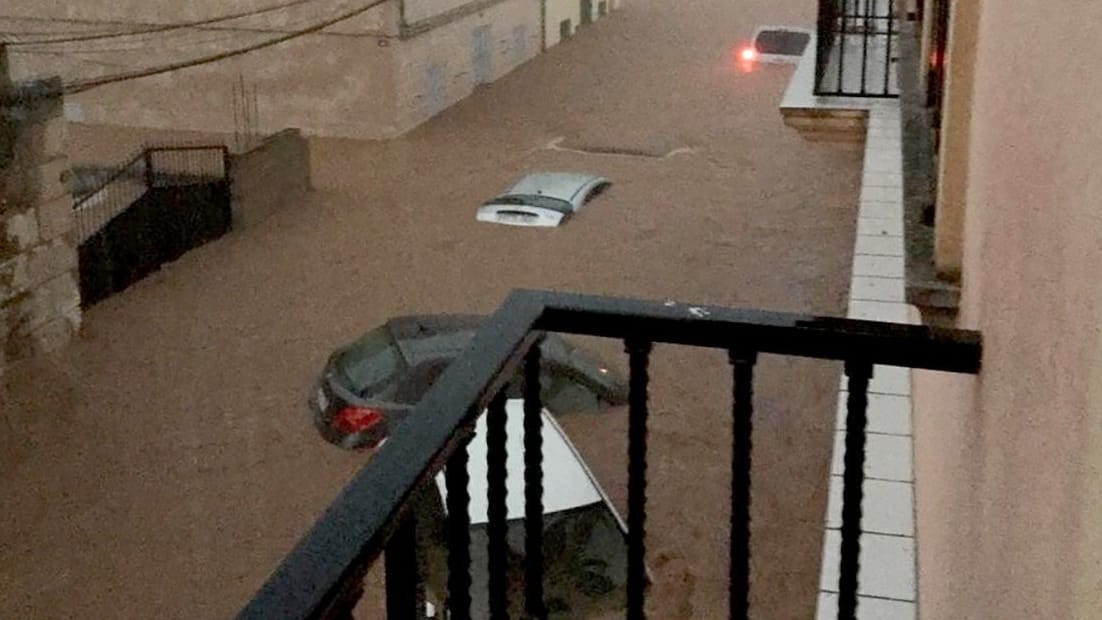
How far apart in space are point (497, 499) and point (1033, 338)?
895mm

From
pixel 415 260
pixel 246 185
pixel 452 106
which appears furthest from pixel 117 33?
pixel 415 260

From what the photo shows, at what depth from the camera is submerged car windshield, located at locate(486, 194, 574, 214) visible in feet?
51.7

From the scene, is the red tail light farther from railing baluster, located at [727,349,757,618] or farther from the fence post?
railing baluster, located at [727,349,757,618]

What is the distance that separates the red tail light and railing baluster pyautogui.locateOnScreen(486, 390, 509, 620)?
23.9 feet

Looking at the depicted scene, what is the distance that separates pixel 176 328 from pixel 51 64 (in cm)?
1071

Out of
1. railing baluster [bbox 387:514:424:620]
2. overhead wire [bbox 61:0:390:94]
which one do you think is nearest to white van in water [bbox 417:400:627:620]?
railing baluster [bbox 387:514:424:620]

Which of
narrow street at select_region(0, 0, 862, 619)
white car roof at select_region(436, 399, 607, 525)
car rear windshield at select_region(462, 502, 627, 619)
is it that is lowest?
narrow street at select_region(0, 0, 862, 619)

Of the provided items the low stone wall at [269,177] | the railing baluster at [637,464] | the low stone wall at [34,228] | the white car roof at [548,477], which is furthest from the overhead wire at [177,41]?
the railing baluster at [637,464]

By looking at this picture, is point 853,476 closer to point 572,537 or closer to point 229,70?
point 572,537

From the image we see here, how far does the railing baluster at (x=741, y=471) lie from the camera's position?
2301 millimetres

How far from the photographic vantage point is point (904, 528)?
14.4 ft

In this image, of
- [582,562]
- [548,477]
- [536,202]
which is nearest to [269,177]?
[536,202]

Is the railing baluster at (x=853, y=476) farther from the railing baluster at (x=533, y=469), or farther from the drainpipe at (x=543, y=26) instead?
the drainpipe at (x=543, y=26)

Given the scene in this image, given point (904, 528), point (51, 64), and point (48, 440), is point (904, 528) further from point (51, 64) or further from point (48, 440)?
point (51, 64)
